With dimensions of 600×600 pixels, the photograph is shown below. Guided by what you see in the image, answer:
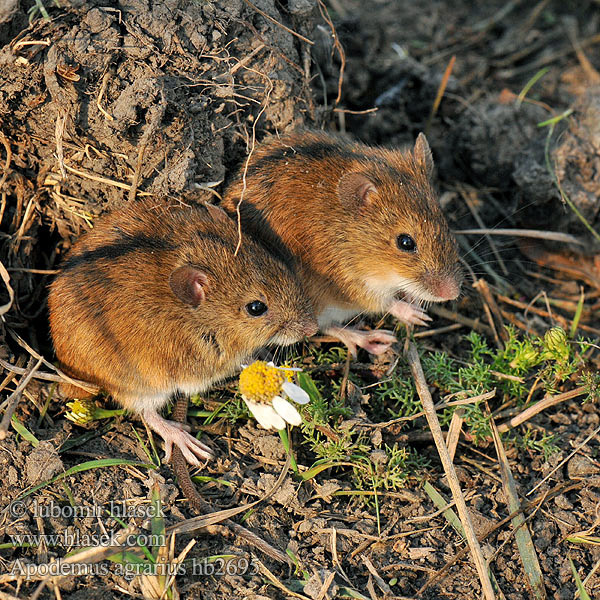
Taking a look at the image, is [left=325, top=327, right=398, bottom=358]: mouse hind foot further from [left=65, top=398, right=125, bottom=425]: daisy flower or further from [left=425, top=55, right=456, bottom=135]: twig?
[left=425, top=55, right=456, bottom=135]: twig

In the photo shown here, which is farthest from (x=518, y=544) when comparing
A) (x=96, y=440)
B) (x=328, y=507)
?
(x=96, y=440)

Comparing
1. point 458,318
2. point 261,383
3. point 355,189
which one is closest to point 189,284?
point 261,383

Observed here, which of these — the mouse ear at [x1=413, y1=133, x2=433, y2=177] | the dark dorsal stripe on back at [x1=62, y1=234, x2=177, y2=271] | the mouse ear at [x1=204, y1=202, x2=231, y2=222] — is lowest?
the dark dorsal stripe on back at [x1=62, y1=234, x2=177, y2=271]

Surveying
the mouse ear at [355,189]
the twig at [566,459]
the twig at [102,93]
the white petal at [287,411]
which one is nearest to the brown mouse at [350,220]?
the mouse ear at [355,189]

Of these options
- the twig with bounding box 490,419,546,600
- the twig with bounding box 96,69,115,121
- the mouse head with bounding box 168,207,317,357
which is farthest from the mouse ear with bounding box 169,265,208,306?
the twig with bounding box 490,419,546,600

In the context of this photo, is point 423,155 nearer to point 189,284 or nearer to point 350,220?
point 350,220

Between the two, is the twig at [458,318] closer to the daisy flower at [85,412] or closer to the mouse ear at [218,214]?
the mouse ear at [218,214]

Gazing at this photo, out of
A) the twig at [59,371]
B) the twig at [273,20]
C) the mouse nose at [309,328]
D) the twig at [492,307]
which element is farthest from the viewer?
the twig at [492,307]

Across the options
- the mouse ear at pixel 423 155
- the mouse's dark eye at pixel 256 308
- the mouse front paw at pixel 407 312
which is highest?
the mouse ear at pixel 423 155
